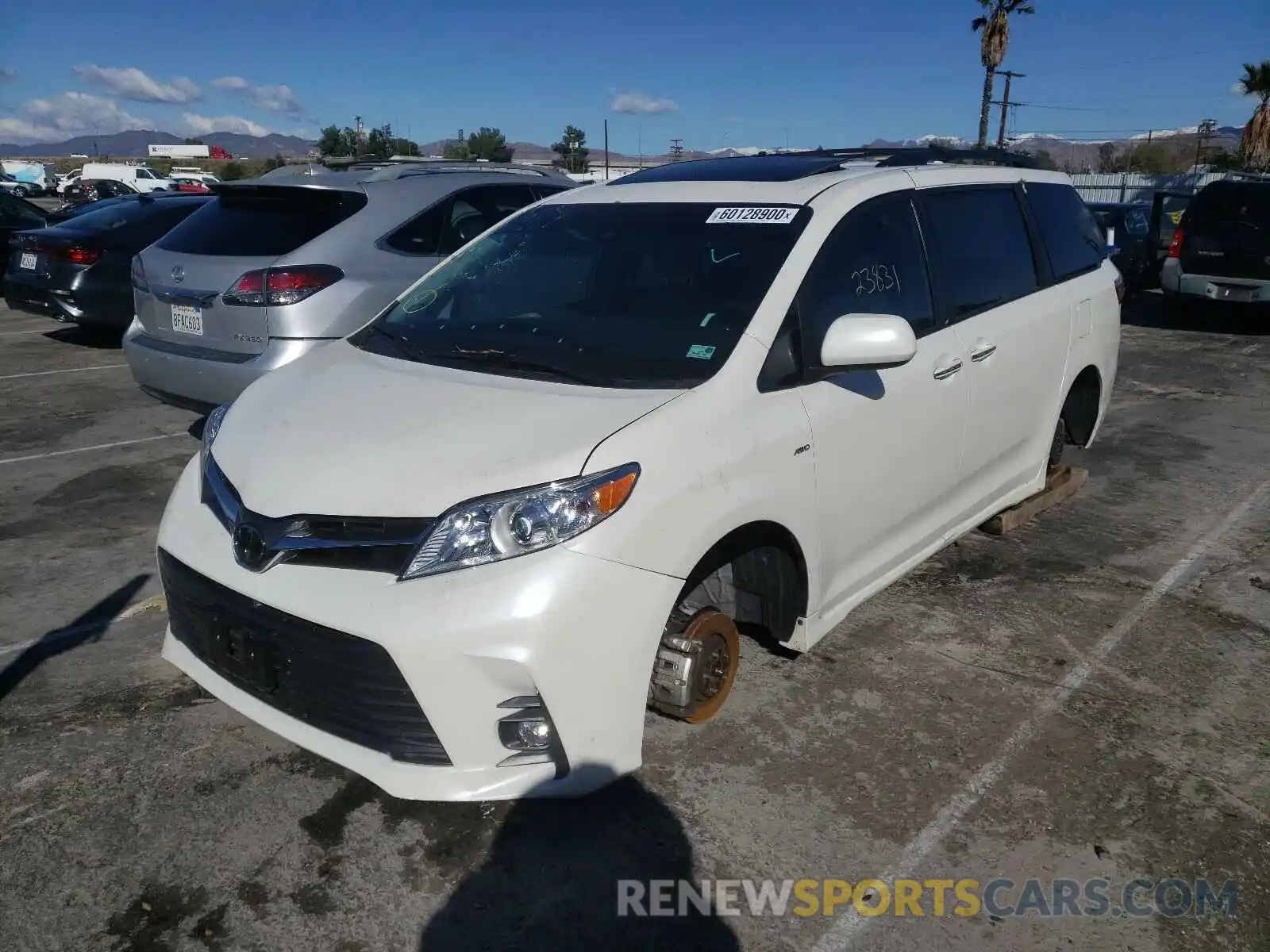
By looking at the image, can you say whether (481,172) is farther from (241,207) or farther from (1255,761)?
(1255,761)

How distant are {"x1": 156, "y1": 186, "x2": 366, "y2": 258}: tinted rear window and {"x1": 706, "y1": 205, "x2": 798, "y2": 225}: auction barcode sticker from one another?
9.70 ft

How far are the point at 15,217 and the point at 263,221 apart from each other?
34.0 ft

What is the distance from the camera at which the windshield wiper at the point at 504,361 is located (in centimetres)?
316

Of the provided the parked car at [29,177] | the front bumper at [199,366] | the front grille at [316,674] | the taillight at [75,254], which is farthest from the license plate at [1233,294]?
the parked car at [29,177]

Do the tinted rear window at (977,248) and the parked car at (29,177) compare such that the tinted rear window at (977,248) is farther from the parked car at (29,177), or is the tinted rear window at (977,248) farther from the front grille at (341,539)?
the parked car at (29,177)

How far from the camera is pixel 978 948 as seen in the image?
2457 mm

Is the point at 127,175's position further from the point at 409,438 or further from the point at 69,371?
the point at 409,438

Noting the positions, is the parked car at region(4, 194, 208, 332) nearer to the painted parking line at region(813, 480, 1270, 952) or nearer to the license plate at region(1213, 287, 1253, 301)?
the painted parking line at region(813, 480, 1270, 952)

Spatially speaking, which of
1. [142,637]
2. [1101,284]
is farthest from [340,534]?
[1101,284]

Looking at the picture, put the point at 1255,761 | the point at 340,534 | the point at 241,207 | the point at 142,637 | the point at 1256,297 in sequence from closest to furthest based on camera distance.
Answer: the point at 340,534
the point at 1255,761
the point at 142,637
the point at 241,207
the point at 1256,297

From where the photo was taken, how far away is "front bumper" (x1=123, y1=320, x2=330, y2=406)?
17.5 ft

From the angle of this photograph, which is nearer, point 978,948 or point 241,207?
point 978,948

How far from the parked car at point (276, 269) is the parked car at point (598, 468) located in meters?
1.56

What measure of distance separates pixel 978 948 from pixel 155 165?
318 feet
